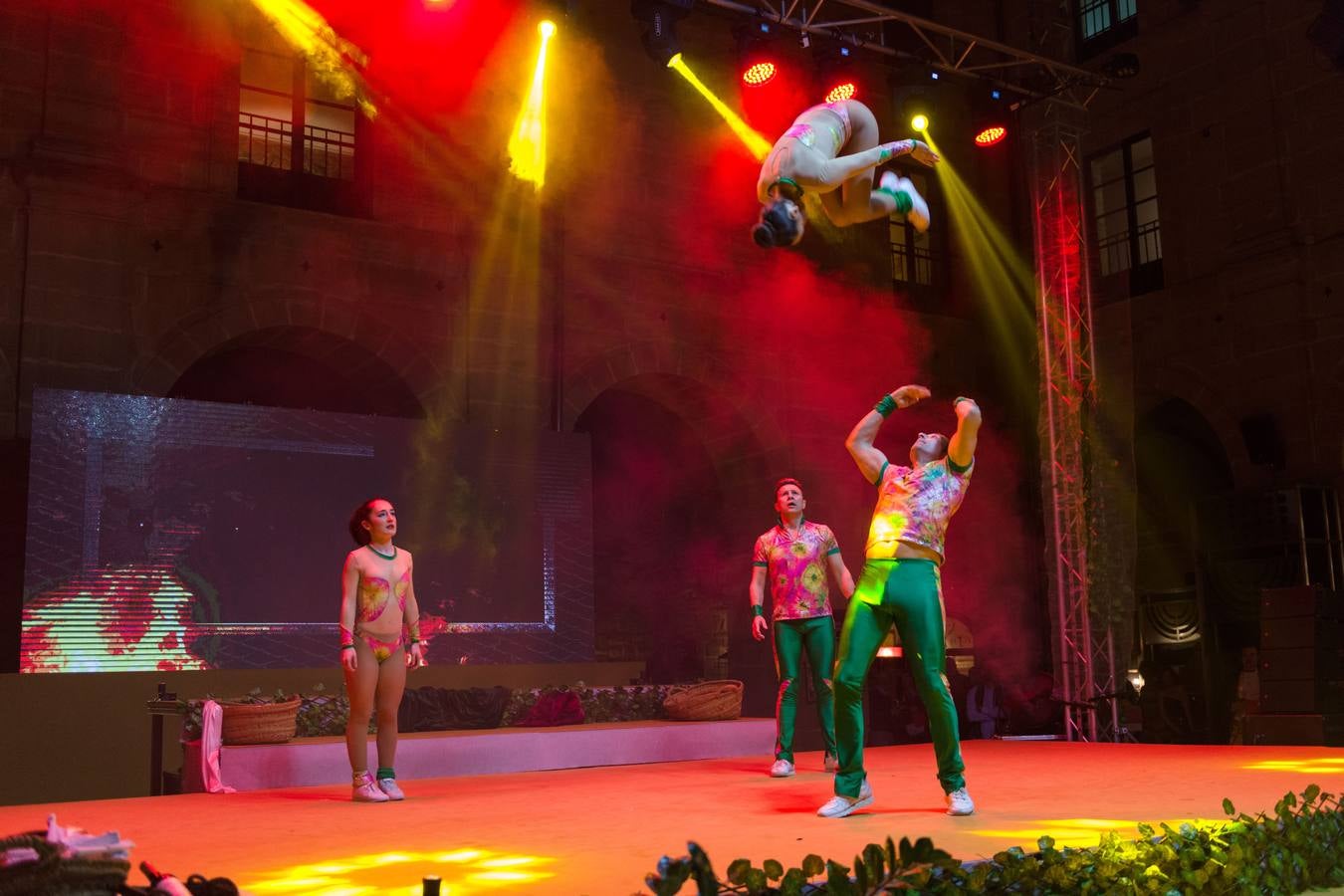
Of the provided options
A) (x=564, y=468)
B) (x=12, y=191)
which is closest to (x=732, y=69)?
(x=564, y=468)

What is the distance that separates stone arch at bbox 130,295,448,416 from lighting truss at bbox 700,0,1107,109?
4.68 meters

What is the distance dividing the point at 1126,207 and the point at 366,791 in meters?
12.6

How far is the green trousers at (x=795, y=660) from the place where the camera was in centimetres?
790

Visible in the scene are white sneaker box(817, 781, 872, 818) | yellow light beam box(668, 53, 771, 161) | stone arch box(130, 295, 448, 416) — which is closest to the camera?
white sneaker box(817, 781, 872, 818)

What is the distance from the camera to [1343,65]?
12.7 meters

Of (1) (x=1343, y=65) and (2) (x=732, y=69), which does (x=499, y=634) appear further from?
(1) (x=1343, y=65)

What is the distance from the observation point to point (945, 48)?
1566 centimetres

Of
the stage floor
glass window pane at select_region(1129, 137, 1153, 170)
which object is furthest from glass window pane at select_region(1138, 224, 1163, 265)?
the stage floor

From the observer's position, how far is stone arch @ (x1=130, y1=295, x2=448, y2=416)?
11336mm

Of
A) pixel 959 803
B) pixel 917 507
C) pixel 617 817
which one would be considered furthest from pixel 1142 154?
pixel 617 817

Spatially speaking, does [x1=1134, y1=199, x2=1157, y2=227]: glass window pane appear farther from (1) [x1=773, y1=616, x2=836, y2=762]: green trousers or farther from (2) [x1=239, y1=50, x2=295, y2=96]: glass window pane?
(2) [x1=239, y1=50, x2=295, y2=96]: glass window pane

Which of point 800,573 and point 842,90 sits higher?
point 842,90

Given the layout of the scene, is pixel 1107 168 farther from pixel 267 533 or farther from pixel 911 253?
pixel 267 533

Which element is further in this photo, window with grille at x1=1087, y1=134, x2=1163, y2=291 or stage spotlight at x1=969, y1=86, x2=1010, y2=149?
window with grille at x1=1087, y1=134, x2=1163, y2=291
